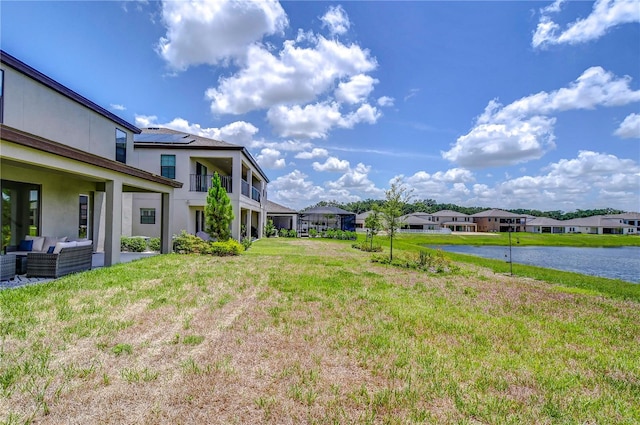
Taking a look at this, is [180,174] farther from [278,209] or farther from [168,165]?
[278,209]

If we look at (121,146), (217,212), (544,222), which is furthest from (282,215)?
(544,222)

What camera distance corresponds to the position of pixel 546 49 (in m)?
14.3

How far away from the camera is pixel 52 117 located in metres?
10.7

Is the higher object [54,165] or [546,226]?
[54,165]

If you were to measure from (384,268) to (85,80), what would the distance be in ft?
44.3

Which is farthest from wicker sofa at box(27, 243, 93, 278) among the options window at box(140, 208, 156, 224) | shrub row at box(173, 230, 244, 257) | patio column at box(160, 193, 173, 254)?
window at box(140, 208, 156, 224)

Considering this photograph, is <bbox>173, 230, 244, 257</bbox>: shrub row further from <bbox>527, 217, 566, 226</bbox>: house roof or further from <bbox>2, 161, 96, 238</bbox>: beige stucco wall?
<bbox>527, 217, 566, 226</bbox>: house roof

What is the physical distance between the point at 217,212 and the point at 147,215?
20.9ft

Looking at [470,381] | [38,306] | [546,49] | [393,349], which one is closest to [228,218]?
[38,306]

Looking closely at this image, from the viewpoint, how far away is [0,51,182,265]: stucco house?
7949mm

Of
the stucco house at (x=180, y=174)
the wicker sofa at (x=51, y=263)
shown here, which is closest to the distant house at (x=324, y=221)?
the stucco house at (x=180, y=174)

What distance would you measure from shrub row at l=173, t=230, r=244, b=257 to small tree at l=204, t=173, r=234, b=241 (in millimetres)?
952

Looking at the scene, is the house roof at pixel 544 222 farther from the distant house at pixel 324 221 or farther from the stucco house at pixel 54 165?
the stucco house at pixel 54 165

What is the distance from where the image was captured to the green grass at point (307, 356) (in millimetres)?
2859
